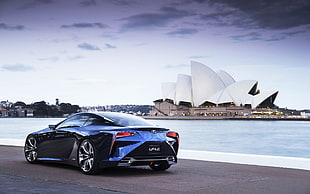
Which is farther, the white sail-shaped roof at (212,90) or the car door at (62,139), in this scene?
the white sail-shaped roof at (212,90)

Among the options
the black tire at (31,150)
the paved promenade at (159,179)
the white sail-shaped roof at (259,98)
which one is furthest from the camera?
the white sail-shaped roof at (259,98)

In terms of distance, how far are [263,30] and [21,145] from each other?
15555 cm

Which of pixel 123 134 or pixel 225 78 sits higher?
pixel 225 78

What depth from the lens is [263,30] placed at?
535ft

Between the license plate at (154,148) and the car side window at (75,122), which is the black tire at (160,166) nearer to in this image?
the license plate at (154,148)

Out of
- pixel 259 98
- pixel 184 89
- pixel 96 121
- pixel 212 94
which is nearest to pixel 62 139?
pixel 96 121

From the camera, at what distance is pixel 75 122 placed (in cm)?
959

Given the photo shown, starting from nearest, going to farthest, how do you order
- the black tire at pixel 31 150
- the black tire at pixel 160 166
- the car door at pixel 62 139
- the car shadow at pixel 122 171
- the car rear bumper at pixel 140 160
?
the car rear bumper at pixel 140 160
the car shadow at pixel 122 171
the car door at pixel 62 139
the black tire at pixel 160 166
the black tire at pixel 31 150

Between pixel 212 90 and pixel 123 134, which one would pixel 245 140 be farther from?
pixel 123 134

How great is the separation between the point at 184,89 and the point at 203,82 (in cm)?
960

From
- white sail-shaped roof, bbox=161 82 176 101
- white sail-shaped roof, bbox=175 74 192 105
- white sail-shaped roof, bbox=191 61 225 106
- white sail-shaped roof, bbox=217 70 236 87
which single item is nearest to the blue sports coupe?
white sail-shaped roof, bbox=191 61 225 106

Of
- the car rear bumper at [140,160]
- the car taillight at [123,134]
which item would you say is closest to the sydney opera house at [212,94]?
the car rear bumper at [140,160]

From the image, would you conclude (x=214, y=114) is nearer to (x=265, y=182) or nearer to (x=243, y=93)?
(x=243, y=93)

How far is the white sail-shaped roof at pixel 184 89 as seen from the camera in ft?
365
